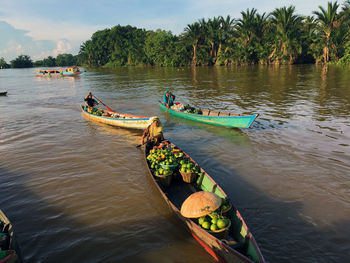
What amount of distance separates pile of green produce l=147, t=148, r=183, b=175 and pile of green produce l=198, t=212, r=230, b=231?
2.49 m

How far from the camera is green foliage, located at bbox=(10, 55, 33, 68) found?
139m

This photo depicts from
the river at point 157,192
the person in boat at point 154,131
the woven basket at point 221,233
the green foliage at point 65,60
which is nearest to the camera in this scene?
the woven basket at point 221,233

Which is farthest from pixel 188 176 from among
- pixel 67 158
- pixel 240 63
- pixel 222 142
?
pixel 240 63

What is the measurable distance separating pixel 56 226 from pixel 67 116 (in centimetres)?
1391

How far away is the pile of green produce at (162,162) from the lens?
7441 mm

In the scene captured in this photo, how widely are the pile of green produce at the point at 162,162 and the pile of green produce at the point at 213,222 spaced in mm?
2494

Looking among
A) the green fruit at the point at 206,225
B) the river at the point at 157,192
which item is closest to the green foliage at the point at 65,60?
the river at the point at 157,192

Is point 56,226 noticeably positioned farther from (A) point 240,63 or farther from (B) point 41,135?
(A) point 240,63

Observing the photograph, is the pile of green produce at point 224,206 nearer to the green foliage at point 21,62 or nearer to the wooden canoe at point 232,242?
the wooden canoe at point 232,242

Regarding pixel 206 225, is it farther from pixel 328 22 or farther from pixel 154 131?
pixel 328 22

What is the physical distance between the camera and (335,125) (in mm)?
12789

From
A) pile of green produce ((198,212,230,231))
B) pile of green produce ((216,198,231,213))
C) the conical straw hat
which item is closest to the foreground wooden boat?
pile of green produce ((216,198,231,213))

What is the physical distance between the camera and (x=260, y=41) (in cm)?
5650

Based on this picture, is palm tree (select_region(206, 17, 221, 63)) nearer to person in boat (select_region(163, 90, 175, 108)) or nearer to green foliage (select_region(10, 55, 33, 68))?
person in boat (select_region(163, 90, 175, 108))
